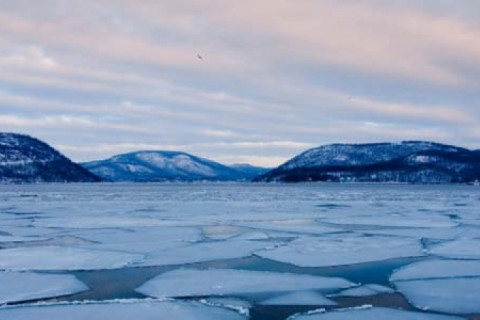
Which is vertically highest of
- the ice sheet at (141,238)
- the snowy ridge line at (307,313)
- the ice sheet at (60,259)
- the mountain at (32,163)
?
the mountain at (32,163)

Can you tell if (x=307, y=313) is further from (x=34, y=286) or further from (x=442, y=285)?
(x=34, y=286)

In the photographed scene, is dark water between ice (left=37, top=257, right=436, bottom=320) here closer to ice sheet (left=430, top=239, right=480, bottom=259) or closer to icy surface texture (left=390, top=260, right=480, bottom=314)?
icy surface texture (left=390, top=260, right=480, bottom=314)

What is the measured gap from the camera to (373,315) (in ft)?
15.4

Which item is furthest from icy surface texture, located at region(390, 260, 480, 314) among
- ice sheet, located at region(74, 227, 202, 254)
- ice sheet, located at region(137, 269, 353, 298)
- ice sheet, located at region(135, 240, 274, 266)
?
ice sheet, located at region(74, 227, 202, 254)

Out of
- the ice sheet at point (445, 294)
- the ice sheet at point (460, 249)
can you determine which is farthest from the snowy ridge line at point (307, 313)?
the ice sheet at point (460, 249)

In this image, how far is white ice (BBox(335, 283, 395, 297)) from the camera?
5.59 metres

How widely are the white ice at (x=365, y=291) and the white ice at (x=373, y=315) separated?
65 centimetres

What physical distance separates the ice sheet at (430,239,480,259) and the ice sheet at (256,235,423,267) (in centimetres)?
31

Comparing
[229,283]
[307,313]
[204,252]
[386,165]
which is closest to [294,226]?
[204,252]

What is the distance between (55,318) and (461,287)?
407 centimetres

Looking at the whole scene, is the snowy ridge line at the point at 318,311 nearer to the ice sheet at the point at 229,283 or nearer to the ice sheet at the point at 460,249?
the ice sheet at the point at 229,283

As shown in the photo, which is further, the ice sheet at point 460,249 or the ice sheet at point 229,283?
the ice sheet at point 460,249

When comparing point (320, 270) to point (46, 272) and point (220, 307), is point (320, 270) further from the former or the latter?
point (46, 272)

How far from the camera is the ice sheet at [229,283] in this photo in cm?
574
